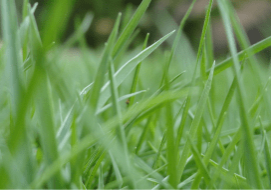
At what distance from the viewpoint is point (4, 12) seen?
178mm

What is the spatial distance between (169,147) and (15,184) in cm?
8

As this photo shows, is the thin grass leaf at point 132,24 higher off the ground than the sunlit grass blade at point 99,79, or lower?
higher

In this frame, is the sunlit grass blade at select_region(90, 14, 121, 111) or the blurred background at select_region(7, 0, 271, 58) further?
the blurred background at select_region(7, 0, 271, 58)

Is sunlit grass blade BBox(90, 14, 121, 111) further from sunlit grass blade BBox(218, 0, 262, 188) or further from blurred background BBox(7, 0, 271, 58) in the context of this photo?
blurred background BBox(7, 0, 271, 58)

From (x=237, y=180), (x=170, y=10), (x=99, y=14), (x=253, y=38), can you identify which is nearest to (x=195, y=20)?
(x=170, y=10)

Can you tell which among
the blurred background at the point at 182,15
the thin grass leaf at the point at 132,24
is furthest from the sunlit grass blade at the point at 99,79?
the blurred background at the point at 182,15

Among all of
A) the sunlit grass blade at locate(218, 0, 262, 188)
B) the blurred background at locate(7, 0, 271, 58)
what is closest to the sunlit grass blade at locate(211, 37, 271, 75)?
the sunlit grass blade at locate(218, 0, 262, 188)

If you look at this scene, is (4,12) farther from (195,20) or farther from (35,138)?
(195,20)

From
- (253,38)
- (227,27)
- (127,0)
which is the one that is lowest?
(253,38)

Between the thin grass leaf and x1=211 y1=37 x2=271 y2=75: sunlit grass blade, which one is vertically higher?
the thin grass leaf

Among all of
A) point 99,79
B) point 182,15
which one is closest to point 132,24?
point 99,79

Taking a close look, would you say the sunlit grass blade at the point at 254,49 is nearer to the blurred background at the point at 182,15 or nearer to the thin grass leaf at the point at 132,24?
the thin grass leaf at the point at 132,24

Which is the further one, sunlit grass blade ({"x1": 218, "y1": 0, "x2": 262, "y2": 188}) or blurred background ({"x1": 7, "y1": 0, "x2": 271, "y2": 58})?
blurred background ({"x1": 7, "y1": 0, "x2": 271, "y2": 58})

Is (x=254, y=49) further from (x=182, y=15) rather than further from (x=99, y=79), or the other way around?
(x=182, y=15)
